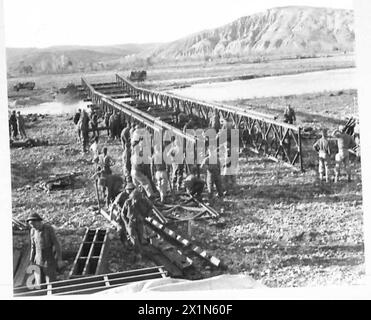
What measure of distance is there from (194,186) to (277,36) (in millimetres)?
2484

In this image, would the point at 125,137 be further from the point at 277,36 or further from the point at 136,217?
the point at 277,36

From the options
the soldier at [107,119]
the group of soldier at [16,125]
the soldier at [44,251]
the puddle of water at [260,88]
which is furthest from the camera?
the puddle of water at [260,88]

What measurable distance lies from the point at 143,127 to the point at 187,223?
1.48 meters

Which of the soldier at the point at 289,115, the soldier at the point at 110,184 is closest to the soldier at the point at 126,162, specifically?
the soldier at the point at 110,184

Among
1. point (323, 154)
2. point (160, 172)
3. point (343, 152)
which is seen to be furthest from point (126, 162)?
point (343, 152)

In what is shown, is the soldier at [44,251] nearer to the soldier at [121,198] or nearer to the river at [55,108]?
the soldier at [121,198]

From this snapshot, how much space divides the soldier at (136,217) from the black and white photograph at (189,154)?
21mm

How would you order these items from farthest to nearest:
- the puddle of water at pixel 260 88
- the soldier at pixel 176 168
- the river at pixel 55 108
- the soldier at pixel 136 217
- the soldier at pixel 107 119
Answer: the puddle of water at pixel 260 88 < the soldier at pixel 107 119 < the river at pixel 55 108 < the soldier at pixel 176 168 < the soldier at pixel 136 217

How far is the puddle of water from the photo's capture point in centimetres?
813

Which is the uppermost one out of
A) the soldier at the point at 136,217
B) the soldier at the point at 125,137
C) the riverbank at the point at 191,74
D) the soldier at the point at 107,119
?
the riverbank at the point at 191,74

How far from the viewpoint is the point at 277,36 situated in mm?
8195

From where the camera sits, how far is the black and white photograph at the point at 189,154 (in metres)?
7.38

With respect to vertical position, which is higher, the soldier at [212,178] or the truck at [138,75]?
the truck at [138,75]
